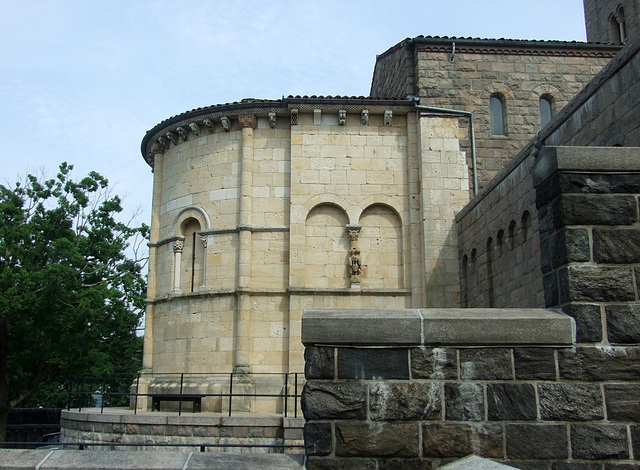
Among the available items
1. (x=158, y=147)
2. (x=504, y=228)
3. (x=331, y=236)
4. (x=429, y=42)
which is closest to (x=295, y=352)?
(x=331, y=236)

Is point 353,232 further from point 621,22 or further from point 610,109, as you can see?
point 621,22

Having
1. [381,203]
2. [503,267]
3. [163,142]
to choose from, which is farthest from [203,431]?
[163,142]

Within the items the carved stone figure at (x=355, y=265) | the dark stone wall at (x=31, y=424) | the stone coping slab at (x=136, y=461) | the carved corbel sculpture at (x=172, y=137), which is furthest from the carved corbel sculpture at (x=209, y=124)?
the dark stone wall at (x=31, y=424)

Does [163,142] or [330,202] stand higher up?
[163,142]

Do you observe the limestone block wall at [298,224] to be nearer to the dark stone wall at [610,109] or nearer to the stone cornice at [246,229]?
the stone cornice at [246,229]

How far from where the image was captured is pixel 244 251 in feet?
57.1

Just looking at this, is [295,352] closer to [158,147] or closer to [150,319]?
[150,319]

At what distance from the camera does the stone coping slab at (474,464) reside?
4457 mm

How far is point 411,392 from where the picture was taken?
485cm

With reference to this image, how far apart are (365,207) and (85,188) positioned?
55.6 feet

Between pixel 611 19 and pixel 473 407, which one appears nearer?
pixel 473 407

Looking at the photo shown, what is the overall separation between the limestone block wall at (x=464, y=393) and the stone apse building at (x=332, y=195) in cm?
1155

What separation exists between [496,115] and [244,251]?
26.0ft

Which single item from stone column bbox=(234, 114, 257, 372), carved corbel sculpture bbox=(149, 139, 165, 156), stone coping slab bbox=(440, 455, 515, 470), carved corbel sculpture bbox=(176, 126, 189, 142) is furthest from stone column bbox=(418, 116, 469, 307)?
stone coping slab bbox=(440, 455, 515, 470)
